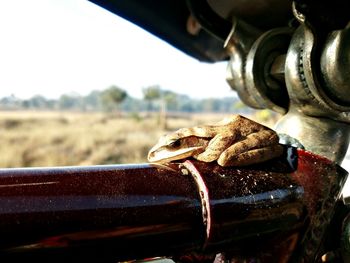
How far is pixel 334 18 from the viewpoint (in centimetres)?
93

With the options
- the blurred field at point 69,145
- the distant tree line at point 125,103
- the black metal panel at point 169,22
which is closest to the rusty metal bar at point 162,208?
the black metal panel at point 169,22

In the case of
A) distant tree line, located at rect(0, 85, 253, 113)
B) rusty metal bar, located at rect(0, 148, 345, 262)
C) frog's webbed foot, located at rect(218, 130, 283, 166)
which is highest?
frog's webbed foot, located at rect(218, 130, 283, 166)

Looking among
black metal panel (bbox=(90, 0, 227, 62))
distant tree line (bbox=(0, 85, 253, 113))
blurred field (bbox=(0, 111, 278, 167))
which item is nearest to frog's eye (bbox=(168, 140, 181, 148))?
black metal panel (bbox=(90, 0, 227, 62))

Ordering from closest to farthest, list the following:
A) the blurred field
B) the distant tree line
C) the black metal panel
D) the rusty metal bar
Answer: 1. the rusty metal bar
2. the black metal panel
3. the blurred field
4. the distant tree line

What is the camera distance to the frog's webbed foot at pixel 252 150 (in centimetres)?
70

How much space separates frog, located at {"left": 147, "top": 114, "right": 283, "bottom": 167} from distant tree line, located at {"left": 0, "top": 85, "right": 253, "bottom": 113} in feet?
44.5

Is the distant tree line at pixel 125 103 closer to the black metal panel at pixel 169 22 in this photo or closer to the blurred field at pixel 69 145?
the blurred field at pixel 69 145

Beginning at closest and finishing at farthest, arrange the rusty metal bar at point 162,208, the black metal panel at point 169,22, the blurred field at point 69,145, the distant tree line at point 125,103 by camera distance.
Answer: the rusty metal bar at point 162,208, the black metal panel at point 169,22, the blurred field at point 69,145, the distant tree line at point 125,103

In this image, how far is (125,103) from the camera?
55812 millimetres

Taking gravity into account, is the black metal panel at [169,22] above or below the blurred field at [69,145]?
above

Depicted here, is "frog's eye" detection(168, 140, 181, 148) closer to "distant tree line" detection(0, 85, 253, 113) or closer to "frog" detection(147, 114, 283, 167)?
"frog" detection(147, 114, 283, 167)

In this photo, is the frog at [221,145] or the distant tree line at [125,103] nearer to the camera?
the frog at [221,145]

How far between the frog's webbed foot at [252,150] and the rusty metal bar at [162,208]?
0.04 feet

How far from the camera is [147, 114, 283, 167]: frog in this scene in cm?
70
